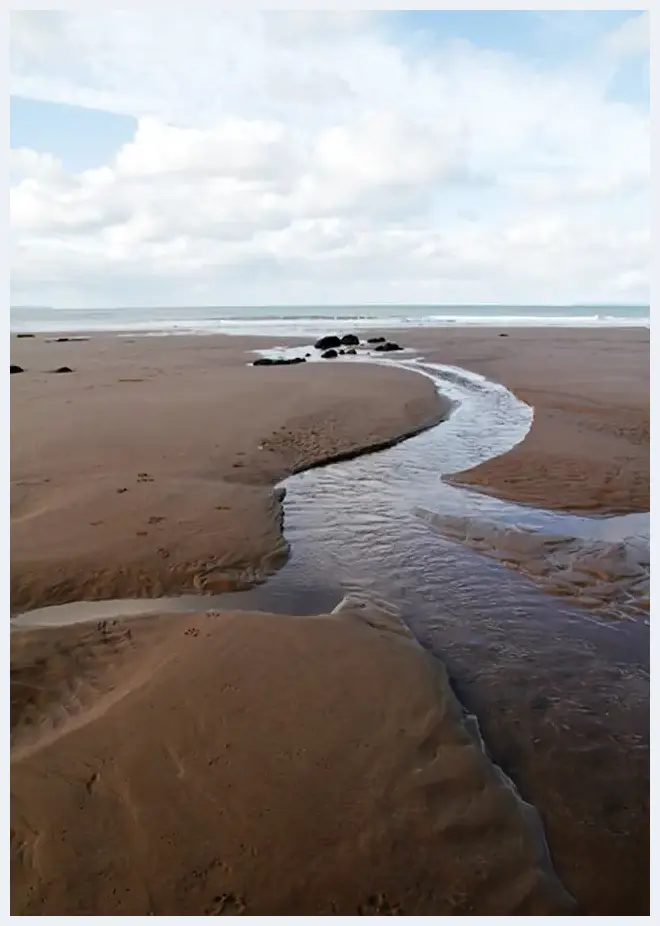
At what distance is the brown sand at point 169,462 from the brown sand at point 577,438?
2575 mm

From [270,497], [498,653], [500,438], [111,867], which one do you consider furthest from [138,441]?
[111,867]

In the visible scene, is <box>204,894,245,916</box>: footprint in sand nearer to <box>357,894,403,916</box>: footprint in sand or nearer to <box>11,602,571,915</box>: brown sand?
<box>11,602,571,915</box>: brown sand

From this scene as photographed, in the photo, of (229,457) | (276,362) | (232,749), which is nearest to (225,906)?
(232,749)

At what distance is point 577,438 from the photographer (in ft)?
37.5

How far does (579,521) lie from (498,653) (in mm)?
3501

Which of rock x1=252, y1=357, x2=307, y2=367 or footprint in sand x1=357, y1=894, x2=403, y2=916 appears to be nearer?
footprint in sand x1=357, y1=894, x2=403, y2=916

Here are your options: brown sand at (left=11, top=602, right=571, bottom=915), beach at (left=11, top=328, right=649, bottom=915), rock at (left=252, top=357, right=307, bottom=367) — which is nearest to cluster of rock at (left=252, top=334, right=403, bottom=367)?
rock at (left=252, top=357, right=307, bottom=367)

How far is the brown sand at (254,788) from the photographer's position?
2863mm

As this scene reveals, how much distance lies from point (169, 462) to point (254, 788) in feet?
21.0

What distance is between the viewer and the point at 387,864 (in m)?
2.97

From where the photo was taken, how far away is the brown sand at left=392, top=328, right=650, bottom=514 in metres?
8.58

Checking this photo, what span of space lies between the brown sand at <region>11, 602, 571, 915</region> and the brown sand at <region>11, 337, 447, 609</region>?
1.38 m

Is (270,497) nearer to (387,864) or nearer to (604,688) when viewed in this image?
(604,688)

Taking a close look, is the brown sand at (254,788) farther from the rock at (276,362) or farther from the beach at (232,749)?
the rock at (276,362)
